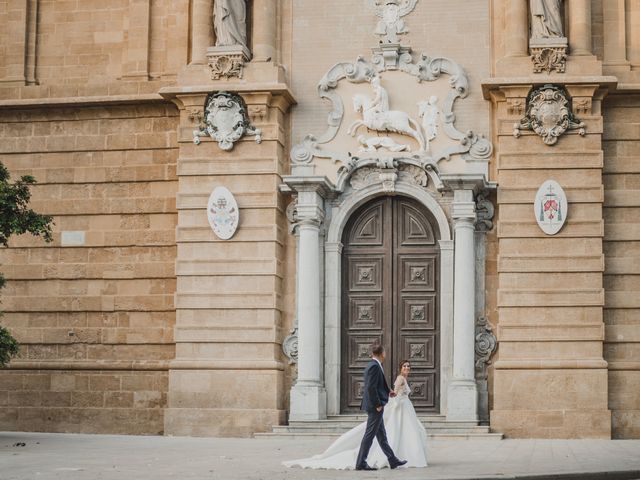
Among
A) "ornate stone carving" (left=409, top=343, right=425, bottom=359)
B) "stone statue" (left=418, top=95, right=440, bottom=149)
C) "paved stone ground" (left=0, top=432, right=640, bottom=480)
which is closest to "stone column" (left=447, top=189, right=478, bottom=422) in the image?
"ornate stone carving" (left=409, top=343, right=425, bottom=359)

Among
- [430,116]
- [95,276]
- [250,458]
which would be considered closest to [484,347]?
[430,116]

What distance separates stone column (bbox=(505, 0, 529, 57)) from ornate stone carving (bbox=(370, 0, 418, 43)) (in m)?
1.90

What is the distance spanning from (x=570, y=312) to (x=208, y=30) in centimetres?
851

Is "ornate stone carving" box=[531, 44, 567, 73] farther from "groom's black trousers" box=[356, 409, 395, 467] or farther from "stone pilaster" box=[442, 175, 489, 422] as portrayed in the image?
"groom's black trousers" box=[356, 409, 395, 467]

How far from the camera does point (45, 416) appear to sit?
24.9m

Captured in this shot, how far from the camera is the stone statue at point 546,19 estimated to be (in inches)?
933

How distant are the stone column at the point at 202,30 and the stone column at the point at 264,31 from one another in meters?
0.83

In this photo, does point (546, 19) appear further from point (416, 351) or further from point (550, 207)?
point (416, 351)

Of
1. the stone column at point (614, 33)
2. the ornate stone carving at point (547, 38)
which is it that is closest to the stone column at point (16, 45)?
the ornate stone carving at point (547, 38)

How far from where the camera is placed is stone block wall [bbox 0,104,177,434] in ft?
81.0

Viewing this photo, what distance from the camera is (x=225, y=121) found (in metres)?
24.4

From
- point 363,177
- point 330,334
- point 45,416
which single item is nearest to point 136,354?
point 45,416

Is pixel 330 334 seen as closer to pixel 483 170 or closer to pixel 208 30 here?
pixel 483 170

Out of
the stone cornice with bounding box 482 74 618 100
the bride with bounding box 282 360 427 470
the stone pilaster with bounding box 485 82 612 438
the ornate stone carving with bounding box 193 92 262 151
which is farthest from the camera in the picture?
the ornate stone carving with bounding box 193 92 262 151
